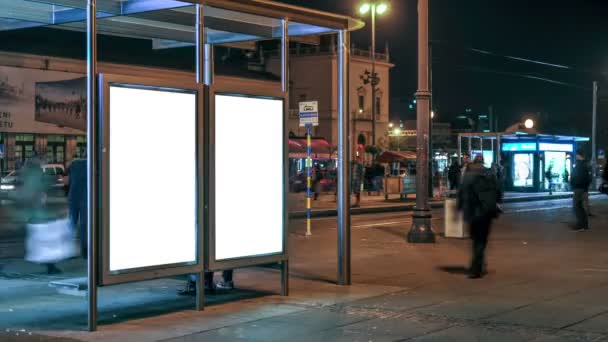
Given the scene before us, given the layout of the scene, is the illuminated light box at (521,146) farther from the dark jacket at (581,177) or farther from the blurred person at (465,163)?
the dark jacket at (581,177)

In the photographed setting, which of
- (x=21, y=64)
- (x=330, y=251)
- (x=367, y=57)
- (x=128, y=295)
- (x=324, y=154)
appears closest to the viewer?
(x=128, y=295)

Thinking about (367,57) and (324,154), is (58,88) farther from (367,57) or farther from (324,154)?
(367,57)

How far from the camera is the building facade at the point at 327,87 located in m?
76.4

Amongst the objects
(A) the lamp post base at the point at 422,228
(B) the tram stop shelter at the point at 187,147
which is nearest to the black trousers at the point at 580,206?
(A) the lamp post base at the point at 422,228

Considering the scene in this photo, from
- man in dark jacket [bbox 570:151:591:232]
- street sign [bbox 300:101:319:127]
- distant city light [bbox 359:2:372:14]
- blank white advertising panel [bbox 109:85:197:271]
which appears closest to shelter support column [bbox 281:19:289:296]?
blank white advertising panel [bbox 109:85:197:271]

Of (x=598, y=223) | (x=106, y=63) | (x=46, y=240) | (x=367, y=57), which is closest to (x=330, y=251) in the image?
(x=46, y=240)

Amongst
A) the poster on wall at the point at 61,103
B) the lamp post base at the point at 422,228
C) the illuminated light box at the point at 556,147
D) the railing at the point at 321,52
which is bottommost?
the lamp post base at the point at 422,228

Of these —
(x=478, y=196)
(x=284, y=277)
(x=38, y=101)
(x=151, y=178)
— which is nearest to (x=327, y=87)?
(x=38, y=101)

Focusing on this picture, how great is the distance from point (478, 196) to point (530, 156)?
102 ft

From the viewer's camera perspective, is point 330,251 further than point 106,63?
No

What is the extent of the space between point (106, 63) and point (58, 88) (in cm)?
305

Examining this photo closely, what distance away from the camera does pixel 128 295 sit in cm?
1027

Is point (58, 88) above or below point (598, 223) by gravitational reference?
above

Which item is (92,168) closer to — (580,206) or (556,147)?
(580,206)
